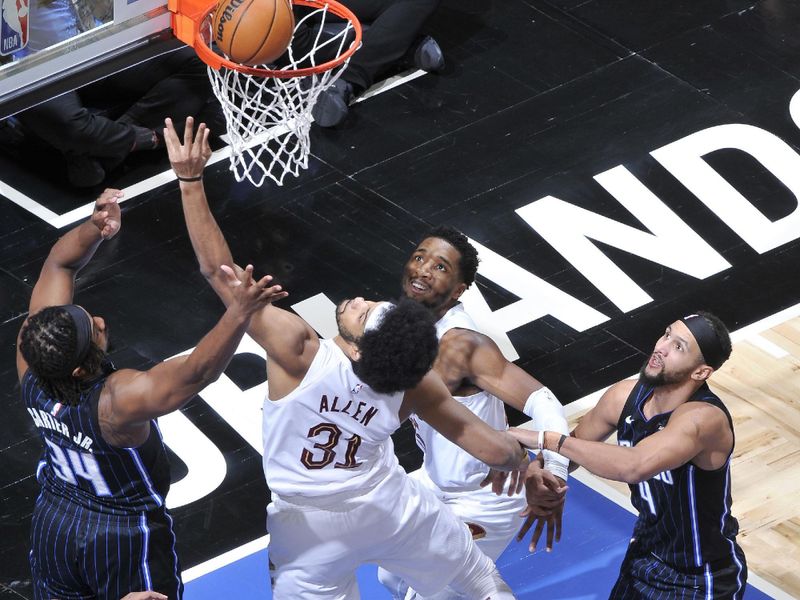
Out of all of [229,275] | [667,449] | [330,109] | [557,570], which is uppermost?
[229,275]

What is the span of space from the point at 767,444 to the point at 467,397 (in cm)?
198

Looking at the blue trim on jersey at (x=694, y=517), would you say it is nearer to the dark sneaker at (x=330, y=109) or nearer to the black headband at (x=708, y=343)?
the black headband at (x=708, y=343)

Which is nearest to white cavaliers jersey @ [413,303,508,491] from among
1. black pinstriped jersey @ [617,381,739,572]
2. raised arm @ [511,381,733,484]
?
raised arm @ [511,381,733,484]

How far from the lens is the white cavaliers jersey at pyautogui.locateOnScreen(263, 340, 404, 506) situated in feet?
19.5

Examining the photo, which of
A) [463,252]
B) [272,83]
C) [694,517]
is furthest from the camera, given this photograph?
[272,83]

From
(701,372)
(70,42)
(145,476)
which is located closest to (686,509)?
(701,372)

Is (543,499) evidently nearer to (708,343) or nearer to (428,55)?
(708,343)

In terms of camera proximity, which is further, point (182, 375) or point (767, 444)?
point (767, 444)

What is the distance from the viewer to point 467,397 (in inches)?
274

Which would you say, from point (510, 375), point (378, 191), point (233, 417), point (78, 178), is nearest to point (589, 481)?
point (510, 375)

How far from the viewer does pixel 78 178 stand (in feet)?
32.7

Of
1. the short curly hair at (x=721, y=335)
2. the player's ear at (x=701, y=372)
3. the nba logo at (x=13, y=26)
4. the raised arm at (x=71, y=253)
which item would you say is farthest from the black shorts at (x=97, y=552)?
the nba logo at (x=13, y=26)

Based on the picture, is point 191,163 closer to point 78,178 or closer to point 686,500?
point 686,500

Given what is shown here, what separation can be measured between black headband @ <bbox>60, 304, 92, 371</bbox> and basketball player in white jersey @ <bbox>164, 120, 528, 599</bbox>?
52cm
